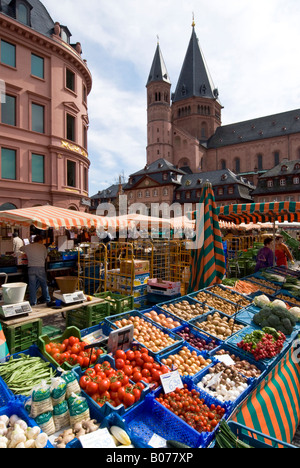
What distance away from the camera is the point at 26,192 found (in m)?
19.4

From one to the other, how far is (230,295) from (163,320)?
2.38 metres

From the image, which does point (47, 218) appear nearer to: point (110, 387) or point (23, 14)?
point (110, 387)

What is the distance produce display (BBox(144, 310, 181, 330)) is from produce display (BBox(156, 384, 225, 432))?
1.52 meters

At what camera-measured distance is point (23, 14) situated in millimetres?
19484

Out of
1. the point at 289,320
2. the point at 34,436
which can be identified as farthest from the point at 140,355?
the point at 289,320

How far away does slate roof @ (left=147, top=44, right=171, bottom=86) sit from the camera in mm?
66000

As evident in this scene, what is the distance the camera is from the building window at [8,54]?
717 inches

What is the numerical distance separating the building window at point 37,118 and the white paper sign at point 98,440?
21.8m

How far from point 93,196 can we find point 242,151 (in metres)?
36.7

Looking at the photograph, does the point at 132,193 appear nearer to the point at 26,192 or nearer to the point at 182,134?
the point at 182,134

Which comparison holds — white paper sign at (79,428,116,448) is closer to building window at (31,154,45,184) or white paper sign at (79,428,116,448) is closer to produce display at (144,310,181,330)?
produce display at (144,310,181,330)

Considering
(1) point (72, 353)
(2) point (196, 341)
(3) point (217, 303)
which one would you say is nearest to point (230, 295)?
(3) point (217, 303)

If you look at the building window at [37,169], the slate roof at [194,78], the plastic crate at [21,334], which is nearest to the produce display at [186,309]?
the plastic crate at [21,334]

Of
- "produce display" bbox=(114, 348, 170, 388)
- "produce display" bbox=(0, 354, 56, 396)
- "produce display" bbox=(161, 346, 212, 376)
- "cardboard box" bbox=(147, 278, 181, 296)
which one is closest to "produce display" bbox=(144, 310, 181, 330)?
"produce display" bbox=(161, 346, 212, 376)
